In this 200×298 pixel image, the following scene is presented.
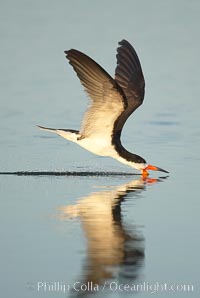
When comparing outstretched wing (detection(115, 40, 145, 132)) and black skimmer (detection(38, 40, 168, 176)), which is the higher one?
outstretched wing (detection(115, 40, 145, 132))

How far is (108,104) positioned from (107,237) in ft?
10.1

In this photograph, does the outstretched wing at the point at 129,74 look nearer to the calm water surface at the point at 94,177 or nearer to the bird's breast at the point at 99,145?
the calm water surface at the point at 94,177

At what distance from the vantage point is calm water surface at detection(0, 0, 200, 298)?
731 centimetres

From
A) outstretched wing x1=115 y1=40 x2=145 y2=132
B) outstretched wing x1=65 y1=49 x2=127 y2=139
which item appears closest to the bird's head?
outstretched wing x1=65 y1=49 x2=127 y2=139

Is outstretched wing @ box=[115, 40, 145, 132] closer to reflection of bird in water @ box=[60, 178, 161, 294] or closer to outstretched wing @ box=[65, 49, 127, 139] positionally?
outstretched wing @ box=[65, 49, 127, 139]

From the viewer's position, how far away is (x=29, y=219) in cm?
890

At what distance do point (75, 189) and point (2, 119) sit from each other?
13.6 ft

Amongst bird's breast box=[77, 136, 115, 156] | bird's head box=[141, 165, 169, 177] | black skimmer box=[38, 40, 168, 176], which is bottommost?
bird's head box=[141, 165, 169, 177]

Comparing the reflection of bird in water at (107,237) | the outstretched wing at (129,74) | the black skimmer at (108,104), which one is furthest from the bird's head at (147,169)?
the outstretched wing at (129,74)

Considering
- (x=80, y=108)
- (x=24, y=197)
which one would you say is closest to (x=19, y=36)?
(x=80, y=108)

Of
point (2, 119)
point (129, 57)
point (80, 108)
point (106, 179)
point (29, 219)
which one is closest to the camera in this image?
point (29, 219)

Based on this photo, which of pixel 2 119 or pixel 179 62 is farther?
pixel 179 62

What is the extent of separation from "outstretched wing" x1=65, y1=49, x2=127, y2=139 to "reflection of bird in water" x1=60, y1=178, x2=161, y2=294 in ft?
3.14

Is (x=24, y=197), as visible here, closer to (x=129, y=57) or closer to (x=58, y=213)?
(x=58, y=213)
